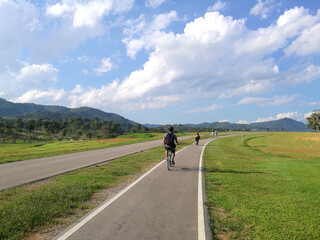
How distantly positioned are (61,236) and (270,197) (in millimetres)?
5767

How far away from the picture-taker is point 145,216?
5000 millimetres

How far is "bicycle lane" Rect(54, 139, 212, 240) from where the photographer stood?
163 inches

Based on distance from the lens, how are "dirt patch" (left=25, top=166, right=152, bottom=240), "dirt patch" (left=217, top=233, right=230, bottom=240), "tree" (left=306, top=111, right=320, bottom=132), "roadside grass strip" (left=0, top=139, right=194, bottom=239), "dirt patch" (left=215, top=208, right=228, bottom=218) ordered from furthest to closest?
"tree" (left=306, top=111, right=320, bottom=132), "dirt patch" (left=215, top=208, right=228, bottom=218), "roadside grass strip" (left=0, top=139, right=194, bottom=239), "dirt patch" (left=25, top=166, right=152, bottom=240), "dirt patch" (left=217, top=233, right=230, bottom=240)

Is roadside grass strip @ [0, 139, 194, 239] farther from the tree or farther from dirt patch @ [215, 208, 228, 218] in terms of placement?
the tree

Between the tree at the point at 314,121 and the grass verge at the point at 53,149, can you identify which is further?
the tree at the point at 314,121

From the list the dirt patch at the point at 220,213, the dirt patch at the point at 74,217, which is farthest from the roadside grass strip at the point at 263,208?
the dirt patch at the point at 74,217

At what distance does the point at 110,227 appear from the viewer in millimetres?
4418

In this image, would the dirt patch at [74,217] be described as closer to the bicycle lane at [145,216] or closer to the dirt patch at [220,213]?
the bicycle lane at [145,216]

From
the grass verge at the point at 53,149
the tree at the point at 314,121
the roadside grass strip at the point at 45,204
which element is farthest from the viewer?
the tree at the point at 314,121

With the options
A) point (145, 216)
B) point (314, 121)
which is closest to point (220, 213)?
point (145, 216)

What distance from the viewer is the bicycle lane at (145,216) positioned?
4.14 metres

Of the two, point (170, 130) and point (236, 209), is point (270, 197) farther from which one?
point (170, 130)

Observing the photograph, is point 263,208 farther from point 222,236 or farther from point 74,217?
point 74,217

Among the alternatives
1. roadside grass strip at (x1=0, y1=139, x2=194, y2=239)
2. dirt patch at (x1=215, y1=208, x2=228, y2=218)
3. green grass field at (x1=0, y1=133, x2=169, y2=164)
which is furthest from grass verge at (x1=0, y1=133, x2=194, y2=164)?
dirt patch at (x1=215, y1=208, x2=228, y2=218)
